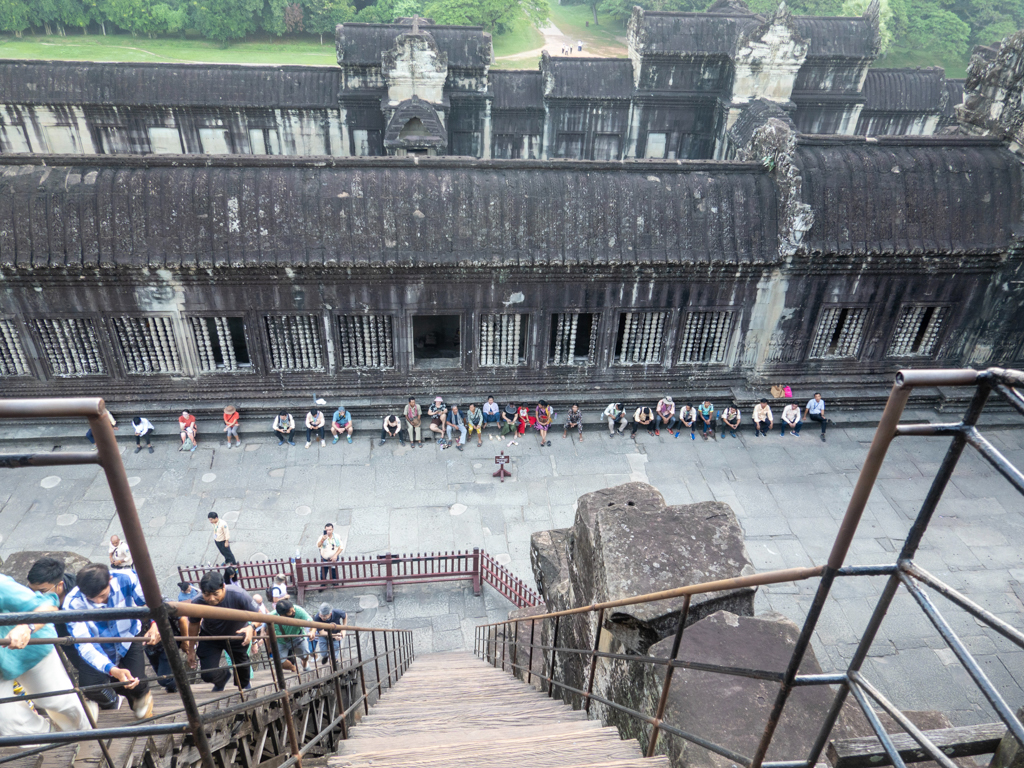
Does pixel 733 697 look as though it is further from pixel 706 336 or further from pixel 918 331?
pixel 918 331

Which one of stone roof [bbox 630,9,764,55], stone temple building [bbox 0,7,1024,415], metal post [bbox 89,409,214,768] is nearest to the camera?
metal post [bbox 89,409,214,768]

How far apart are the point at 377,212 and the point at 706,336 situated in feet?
25.4

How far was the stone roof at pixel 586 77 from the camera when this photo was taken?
2355 cm

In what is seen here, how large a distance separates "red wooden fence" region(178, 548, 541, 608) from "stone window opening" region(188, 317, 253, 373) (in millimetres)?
4655

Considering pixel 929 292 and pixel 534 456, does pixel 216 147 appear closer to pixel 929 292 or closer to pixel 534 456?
pixel 534 456

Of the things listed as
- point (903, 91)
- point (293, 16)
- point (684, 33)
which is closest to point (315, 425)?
point (684, 33)

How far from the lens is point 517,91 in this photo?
23797 mm

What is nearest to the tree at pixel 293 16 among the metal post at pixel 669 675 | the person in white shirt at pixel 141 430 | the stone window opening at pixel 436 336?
the stone window opening at pixel 436 336

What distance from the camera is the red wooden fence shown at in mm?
11477

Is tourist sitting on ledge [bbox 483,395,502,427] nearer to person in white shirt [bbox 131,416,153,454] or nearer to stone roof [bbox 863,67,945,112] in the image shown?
person in white shirt [bbox 131,416,153,454]

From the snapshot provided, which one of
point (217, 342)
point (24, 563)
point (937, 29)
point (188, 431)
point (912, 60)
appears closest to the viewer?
point (24, 563)

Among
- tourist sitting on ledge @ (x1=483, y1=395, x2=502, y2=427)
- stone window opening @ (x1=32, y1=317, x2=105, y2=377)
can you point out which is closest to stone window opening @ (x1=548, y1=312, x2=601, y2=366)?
tourist sitting on ledge @ (x1=483, y1=395, x2=502, y2=427)

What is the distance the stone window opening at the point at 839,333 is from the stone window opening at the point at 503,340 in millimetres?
6739

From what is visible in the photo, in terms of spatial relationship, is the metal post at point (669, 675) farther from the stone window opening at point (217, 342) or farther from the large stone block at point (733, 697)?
the stone window opening at point (217, 342)
